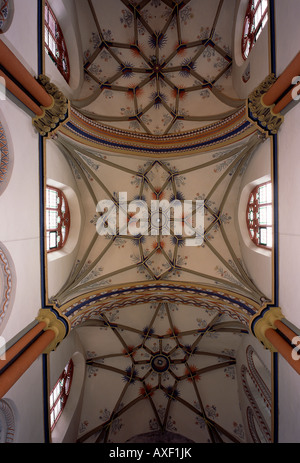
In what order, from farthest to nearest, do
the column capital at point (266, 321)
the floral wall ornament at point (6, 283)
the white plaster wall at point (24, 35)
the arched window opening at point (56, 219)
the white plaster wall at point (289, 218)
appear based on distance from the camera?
the arched window opening at point (56, 219) → the column capital at point (266, 321) → the floral wall ornament at point (6, 283) → the white plaster wall at point (289, 218) → the white plaster wall at point (24, 35)

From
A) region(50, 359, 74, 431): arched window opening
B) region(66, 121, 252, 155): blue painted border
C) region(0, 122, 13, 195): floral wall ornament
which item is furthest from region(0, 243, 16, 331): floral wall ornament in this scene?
region(50, 359, 74, 431): arched window opening

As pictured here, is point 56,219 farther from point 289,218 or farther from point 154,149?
point 289,218

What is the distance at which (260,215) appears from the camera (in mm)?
7699

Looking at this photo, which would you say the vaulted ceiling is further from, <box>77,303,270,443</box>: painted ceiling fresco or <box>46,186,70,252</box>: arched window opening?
<box>46,186,70,252</box>: arched window opening

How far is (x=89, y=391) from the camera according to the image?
10.4 meters

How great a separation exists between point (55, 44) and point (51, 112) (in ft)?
10.6

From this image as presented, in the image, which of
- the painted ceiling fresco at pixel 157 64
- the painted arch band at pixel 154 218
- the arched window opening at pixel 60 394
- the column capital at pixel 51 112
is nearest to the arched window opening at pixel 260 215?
the painted arch band at pixel 154 218

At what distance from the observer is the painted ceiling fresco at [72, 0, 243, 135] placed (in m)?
8.04

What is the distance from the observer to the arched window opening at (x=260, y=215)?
7.24 meters

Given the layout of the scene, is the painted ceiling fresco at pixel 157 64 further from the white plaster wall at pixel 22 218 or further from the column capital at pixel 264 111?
the white plaster wall at pixel 22 218

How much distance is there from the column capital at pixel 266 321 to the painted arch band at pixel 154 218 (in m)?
3.72

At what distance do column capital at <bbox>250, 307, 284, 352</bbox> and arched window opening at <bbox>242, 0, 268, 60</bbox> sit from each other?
7.68 m

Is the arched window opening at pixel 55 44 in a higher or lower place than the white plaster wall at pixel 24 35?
higher
